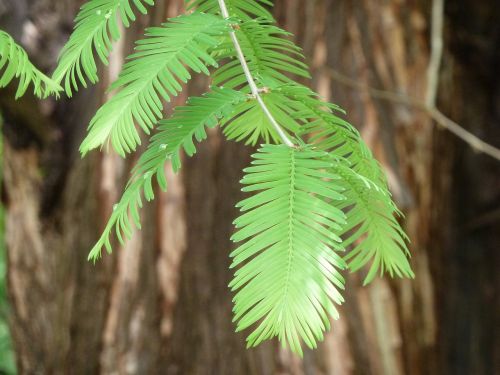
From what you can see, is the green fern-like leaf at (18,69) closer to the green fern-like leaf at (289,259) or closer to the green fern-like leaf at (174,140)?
the green fern-like leaf at (174,140)

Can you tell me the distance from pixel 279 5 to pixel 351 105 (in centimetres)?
31

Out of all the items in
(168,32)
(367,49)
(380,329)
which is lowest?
(380,329)

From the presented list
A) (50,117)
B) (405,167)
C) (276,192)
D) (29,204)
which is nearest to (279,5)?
(405,167)

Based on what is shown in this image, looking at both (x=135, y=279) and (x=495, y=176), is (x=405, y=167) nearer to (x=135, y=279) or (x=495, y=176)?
(x=495, y=176)

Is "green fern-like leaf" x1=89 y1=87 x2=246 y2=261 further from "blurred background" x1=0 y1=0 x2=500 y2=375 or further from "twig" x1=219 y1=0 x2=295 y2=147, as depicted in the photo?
"blurred background" x1=0 y1=0 x2=500 y2=375

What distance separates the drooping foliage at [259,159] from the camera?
0.42 meters

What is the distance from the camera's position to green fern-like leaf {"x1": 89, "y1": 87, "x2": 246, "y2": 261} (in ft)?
1.61

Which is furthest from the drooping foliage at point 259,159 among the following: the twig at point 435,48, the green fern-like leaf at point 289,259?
the twig at point 435,48

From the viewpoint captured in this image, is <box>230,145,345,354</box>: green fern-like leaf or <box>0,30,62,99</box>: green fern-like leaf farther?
<box>0,30,62,99</box>: green fern-like leaf

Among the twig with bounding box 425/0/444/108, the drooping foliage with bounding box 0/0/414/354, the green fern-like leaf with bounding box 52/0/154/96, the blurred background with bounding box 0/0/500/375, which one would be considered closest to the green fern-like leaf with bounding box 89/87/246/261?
the drooping foliage with bounding box 0/0/414/354

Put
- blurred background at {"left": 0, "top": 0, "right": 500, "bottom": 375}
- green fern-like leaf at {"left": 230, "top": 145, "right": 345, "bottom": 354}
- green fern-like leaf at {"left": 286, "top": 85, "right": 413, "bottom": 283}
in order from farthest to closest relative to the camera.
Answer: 1. blurred background at {"left": 0, "top": 0, "right": 500, "bottom": 375}
2. green fern-like leaf at {"left": 286, "top": 85, "right": 413, "bottom": 283}
3. green fern-like leaf at {"left": 230, "top": 145, "right": 345, "bottom": 354}

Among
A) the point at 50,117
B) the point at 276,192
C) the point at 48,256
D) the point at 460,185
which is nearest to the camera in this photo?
the point at 276,192

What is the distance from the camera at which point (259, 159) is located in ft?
1.60

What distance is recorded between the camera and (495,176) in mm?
1781
